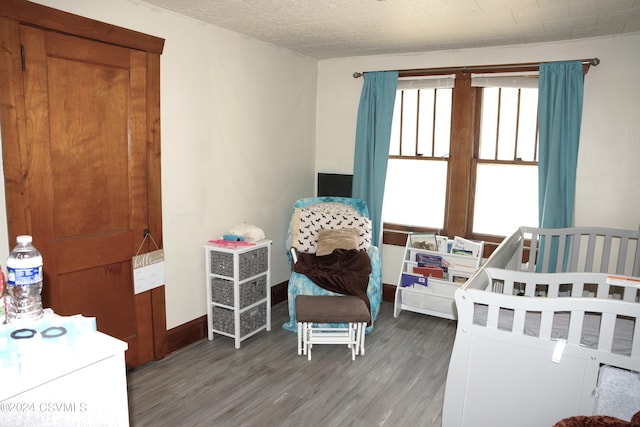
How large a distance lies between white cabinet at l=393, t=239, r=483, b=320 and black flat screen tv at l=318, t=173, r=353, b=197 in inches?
32.9

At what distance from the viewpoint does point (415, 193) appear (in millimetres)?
4406

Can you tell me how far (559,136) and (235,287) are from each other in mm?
2796

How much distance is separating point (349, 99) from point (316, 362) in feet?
8.61

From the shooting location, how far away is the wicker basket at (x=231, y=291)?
11.0 ft

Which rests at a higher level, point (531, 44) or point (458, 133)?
point (531, 44)

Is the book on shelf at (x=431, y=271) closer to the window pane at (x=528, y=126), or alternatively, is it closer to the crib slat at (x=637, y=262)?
the window pane at (x=528, y=126)

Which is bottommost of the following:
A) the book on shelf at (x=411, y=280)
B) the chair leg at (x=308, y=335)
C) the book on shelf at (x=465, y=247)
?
the chair leg at (x=308, y=335)

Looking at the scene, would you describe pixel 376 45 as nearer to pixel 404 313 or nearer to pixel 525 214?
pixel 525 214

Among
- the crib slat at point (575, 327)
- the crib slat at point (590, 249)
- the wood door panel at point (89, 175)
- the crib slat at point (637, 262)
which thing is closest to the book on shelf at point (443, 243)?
the crib slat at point (590, 249)

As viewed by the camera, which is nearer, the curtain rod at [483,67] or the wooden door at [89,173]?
the wooden door at [89,173]

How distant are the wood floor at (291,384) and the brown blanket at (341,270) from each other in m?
0.48

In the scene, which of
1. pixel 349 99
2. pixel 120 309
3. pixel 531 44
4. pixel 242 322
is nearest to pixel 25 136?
pixel 120 309

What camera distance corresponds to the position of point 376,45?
3.89 metres

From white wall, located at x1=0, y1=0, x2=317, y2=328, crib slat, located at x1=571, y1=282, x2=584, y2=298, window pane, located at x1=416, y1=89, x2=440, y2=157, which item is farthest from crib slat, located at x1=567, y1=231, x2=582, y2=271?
white wall, located at x1=0, y1=0, x2=317, y2=328
